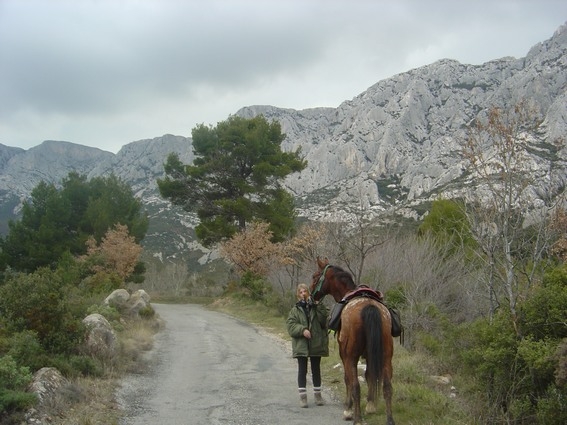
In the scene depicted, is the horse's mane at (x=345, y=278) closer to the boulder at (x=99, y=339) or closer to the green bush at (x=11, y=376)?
the green bush at (x=11, y=376)

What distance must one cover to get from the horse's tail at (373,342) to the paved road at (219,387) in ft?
3.81

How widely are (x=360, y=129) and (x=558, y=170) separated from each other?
3222 inches

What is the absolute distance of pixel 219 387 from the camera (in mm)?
8930

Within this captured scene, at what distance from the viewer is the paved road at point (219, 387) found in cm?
699

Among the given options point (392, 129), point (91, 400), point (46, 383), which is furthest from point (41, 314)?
point (392, 129)

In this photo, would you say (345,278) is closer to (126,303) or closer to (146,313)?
(146,313)

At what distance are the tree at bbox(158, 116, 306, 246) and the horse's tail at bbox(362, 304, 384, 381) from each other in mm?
25575

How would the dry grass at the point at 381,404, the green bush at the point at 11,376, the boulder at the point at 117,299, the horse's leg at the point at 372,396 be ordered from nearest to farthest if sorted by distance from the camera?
the horse's leg at the point at 372,396 < the dry grass at the point at 381,404 < the green bush at the point at 11,376 < the boulder at the point at 117,299

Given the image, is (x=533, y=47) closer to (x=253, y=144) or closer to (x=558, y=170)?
(x=253, y=144)

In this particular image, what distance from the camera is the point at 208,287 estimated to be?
45.3 metres

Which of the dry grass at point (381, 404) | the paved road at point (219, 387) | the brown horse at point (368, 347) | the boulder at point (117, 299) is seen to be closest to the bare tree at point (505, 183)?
the dry grass at point (381, 404)

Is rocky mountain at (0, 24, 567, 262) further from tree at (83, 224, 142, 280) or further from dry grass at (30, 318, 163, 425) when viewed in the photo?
dry grass at (30, 318, 163, 425)

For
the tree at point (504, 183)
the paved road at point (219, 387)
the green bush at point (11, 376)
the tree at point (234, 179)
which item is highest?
the tree at point (234, 179)

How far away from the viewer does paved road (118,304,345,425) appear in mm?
6992
